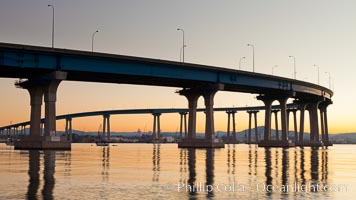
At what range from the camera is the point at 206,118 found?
11825 centimetres

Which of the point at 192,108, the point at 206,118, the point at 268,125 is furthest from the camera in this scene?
the point at 268,125

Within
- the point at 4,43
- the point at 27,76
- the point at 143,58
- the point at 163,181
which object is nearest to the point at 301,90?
the point at 143,58

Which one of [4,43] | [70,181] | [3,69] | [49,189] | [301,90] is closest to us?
[49,189]

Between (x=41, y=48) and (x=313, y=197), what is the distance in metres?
69.1

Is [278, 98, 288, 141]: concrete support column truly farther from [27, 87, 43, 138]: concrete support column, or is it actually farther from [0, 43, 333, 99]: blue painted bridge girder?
[27, 87, 43, 138]: concrete support column

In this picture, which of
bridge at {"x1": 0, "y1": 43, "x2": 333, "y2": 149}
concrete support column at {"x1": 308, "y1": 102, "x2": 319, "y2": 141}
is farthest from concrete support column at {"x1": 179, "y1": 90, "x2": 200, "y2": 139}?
concrete support column at {"x1": 308, "y1": 102, "x2": 319, "y2": 141}

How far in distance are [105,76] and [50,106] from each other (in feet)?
54.0

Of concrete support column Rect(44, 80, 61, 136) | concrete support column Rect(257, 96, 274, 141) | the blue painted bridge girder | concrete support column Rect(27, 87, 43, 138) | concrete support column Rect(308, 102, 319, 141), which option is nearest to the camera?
the blue painted bridge girder

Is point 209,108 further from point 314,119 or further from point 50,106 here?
point 314,119

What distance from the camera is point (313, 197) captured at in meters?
19.0

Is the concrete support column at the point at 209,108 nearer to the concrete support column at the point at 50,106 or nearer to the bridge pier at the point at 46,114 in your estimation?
the bridge pier at the point at 46,114

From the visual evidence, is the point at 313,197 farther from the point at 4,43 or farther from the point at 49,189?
the point at 4,43

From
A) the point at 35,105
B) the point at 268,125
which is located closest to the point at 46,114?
the point at 35,105

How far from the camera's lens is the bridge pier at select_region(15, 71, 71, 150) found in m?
82.9
